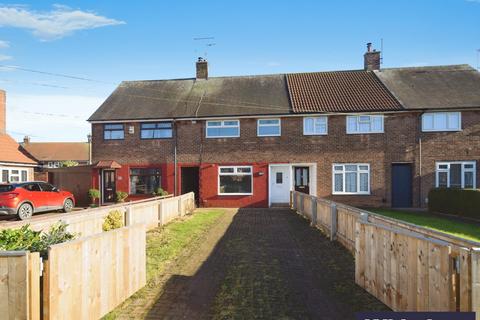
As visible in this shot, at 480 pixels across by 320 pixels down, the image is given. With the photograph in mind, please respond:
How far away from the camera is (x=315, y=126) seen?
73.5ft

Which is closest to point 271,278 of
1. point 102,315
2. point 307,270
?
point 307,270

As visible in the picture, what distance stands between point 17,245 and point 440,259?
5167 millimetres

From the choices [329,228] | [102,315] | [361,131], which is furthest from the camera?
[361,131]

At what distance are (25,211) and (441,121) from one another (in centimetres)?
2208

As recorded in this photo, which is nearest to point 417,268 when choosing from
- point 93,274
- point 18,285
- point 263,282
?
point 263,282

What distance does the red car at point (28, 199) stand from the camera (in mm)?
16062

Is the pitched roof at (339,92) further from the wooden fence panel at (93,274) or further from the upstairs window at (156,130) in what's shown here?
the wooden fence panel at (93,274)

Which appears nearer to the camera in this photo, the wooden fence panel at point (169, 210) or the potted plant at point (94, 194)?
the wooden fence panel at point (169, 210)

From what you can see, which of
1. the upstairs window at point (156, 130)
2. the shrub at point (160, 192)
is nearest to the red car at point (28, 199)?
the shrub at point (160, 192)

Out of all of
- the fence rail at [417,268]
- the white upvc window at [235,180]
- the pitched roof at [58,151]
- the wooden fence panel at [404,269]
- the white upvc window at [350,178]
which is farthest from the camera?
the pitched roof at [58,151]

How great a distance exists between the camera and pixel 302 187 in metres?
22.9

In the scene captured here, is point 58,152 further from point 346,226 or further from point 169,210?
point 346,226

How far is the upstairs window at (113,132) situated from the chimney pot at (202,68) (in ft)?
23.6

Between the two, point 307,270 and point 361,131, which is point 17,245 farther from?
point 361,131
